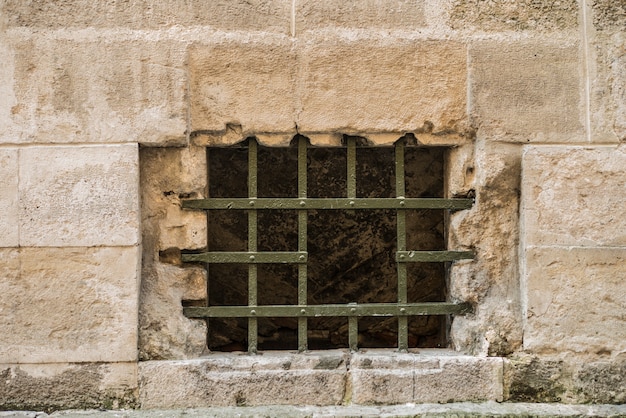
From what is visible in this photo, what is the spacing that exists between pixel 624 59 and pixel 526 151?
56 centimetres

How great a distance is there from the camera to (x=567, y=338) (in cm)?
251

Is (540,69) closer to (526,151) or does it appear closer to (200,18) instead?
(526,151)

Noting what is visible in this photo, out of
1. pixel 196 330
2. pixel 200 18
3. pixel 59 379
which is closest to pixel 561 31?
pixel 200 18

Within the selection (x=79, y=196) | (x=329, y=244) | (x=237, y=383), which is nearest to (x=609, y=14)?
(x=329, y=244)

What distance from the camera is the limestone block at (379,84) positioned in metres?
2.53

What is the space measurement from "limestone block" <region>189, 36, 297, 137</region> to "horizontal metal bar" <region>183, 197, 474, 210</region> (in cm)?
30

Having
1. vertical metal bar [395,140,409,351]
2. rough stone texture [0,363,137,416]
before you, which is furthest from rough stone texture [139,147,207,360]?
vertical metal bar [395,140,409,351]

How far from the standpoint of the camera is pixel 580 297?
8.23ft

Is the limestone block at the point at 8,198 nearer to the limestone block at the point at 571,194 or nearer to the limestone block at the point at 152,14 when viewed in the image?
the limestone block at the point at 152,14

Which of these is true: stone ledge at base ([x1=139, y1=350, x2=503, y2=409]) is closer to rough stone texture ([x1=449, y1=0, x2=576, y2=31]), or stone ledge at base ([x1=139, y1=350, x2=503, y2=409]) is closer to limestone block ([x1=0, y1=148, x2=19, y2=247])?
limestone block ([x1=0, y1=148, x2=19, y2=247])

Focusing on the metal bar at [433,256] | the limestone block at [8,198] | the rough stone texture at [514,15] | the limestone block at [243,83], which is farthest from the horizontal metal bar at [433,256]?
the limestone block at [8,198]

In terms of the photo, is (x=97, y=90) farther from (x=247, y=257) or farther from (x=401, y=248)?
(x=401, y=248)

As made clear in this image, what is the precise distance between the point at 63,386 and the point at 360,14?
1.87 meters

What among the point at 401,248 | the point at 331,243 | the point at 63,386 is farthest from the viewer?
the point at 331,243
